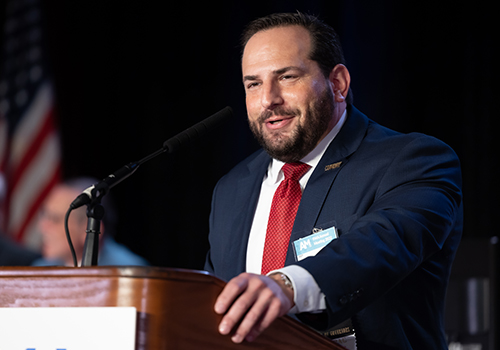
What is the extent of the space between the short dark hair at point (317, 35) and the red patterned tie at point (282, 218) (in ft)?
1.35

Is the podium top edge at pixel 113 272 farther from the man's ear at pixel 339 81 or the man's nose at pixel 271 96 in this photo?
the man's ear at pixel 339 81

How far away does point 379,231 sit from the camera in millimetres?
1246

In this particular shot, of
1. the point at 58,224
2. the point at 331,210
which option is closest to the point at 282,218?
the point at 331,210

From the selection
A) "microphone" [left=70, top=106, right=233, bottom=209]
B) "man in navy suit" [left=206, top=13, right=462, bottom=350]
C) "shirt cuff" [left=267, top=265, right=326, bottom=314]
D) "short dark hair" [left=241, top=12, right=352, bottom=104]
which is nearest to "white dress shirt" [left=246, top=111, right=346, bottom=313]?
"man in navy suit" [left=206, top=13, right=462, bottom=350]

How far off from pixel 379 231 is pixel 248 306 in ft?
1.57

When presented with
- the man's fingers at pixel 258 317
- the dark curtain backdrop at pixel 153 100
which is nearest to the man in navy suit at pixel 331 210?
the man's fingers at pixel 258 317

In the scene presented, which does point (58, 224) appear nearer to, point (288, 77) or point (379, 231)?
point (288, 77)

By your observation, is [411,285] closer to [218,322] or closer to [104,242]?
[218,322]

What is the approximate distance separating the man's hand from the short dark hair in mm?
1267

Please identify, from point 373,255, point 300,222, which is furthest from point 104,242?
point 373,255

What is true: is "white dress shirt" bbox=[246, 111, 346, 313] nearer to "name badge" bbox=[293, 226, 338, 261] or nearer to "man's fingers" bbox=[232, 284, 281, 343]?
"name badge" bbox=[293, 226, 338, 261]

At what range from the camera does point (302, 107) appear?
76.7 inches

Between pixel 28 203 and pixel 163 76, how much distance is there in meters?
1.57

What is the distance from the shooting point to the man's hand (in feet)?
2.88
